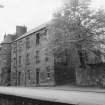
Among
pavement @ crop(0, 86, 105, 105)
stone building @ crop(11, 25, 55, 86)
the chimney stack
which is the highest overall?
the chimney stack

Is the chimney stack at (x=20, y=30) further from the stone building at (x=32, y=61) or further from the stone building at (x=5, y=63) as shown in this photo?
the stone building at (x=32, y=61)

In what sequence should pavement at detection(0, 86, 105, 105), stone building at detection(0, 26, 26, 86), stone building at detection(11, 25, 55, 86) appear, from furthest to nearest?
stone building at detection(0, 26, 26, 86) < stone building at detection(11, 25, 55, 86) < pavement at detection(0, 86, 105, 105)

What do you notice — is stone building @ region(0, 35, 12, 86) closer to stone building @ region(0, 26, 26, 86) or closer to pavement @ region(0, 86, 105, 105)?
stone building @ region(0, 26, 26, 86)

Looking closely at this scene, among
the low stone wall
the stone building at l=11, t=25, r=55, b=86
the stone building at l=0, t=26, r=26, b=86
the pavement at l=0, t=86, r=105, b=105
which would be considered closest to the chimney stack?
the stone building at l=0, t=26, r=26, b=86

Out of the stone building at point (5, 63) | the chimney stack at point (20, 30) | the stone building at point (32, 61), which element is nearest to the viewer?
the stone building at point (32, 61)

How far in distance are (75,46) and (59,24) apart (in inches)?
Result: 131

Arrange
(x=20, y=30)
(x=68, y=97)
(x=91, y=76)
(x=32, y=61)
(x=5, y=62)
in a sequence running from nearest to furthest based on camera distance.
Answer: (x=68, y=97)
(x=91, y=76)
(x=32, y=61)
(x=5, y=62)
(x=20, y=30)

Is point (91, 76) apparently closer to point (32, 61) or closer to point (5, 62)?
point (32, 61)

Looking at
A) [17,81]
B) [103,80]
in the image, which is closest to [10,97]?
[103,80]

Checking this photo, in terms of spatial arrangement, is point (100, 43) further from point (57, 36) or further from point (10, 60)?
point (10, 60)

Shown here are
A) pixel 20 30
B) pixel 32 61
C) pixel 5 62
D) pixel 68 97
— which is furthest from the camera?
pixel 20 30

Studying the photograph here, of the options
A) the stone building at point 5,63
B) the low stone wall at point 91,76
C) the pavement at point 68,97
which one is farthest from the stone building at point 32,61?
the pavement at point 68,97

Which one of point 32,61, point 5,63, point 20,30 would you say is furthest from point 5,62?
point 32,61

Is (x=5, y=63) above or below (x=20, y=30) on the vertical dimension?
below
